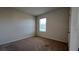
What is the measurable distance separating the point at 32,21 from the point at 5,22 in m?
2.99

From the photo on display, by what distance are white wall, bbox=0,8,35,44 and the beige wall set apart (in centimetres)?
166

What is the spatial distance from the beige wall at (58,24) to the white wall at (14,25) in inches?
65.2

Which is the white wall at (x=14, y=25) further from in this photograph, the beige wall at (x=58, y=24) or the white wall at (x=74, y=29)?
the white wall at (x=74, y=29)

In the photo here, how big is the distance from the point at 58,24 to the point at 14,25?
10.0 ft

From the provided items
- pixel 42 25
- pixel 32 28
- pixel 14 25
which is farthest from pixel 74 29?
pixel 32 28

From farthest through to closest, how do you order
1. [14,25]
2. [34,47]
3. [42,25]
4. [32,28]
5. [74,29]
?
[32,28]
[42,25]
[14,25]
[34,47]
[74,29]

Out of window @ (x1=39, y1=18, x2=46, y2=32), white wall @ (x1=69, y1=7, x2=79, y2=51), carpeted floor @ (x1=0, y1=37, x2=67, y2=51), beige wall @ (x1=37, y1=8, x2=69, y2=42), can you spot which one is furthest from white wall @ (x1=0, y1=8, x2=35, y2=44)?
white wall @ (x1=69, y1=7, x2=79, y2=51)

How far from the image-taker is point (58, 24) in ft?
16.6

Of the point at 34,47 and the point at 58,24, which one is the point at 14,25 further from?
the point at 58,24

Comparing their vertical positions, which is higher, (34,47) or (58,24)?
(58,24)

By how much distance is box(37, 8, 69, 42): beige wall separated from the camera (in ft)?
14.9

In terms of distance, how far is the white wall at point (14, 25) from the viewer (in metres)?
4.21

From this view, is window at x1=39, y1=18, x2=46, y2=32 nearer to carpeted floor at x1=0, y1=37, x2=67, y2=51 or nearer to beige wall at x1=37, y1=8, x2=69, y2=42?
beige wall at x1=37, y1=8, x2=69, y2=42
